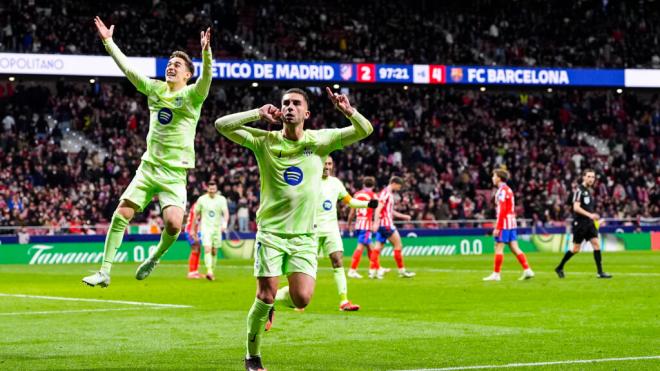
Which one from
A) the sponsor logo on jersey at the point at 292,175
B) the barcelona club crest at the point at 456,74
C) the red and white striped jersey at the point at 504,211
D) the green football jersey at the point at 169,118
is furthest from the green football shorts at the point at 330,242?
the barcelona club crest at the point at 456,74

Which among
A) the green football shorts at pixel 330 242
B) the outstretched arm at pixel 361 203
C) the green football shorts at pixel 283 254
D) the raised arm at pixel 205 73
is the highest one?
the raised arm at pixel 205 73

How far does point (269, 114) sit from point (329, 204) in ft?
32.9

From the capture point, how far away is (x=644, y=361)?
1130cm

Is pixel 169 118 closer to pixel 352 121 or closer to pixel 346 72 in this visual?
pixel 352 121

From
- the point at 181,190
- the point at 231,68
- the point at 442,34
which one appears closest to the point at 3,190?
the point at 231,68

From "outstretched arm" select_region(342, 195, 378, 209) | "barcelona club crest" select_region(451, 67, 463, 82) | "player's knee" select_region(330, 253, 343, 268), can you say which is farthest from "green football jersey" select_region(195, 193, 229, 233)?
"barcelona club crest" select_region(451, 67, 463, 82)

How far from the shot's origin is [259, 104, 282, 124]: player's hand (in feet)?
32.7

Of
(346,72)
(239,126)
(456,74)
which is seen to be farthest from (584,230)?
(456,74)

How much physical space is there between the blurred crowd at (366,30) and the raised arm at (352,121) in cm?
3278

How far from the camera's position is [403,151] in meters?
48.8

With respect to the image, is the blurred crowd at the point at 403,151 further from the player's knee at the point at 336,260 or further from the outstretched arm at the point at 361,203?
the outstretched arm at the point at 361,203

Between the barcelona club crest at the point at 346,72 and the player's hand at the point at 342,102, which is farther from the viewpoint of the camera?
the barcelona club crest at the point at 346,72

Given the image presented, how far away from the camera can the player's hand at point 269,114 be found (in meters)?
9.96

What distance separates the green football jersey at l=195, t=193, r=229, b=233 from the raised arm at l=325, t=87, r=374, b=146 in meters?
17.3
